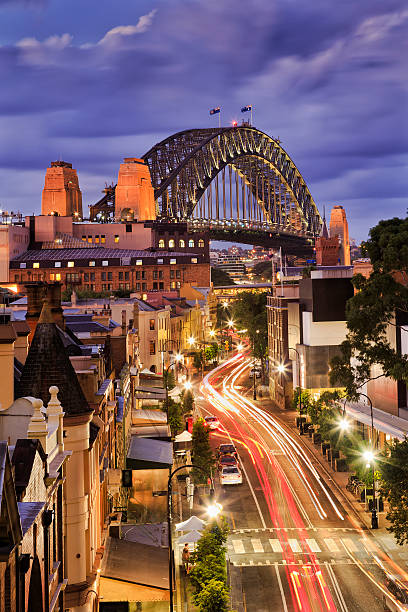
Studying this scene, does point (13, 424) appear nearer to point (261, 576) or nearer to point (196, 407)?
point (261, 576)

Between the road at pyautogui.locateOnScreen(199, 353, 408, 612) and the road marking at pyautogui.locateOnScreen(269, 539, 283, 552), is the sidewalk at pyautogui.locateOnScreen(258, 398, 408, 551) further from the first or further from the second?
the road marking at pyautogui.locateOnScreen(269, 539, 283, 552)

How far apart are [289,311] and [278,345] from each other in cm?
695

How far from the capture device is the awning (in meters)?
41.6

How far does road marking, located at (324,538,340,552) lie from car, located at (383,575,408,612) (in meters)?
4.30

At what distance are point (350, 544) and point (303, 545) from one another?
2.39 meters

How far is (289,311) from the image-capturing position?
85812mm

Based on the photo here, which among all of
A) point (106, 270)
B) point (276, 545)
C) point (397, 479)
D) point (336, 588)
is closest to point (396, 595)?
point (336, 588)

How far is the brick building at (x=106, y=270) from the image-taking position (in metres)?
176

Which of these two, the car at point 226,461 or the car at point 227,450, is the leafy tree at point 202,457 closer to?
the car at point 226,461

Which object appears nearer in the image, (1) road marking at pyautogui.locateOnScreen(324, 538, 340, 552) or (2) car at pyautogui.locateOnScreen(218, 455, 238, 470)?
(1) road marking at pyautogui.locateOnScreen(324, 538, 340, 552)

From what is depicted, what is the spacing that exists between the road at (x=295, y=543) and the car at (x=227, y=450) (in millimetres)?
1029

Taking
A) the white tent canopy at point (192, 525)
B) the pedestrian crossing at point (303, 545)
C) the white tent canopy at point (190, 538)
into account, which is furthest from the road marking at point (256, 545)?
the white tent canopy at point (190, 538)

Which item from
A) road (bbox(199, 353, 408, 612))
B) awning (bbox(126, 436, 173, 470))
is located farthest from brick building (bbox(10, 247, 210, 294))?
awning (bbox(126, 436, 173, 470))

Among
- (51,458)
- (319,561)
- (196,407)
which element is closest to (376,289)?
(319,561)
